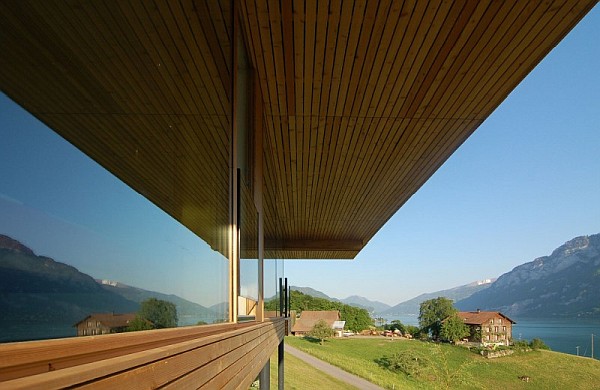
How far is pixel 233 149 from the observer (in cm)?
312

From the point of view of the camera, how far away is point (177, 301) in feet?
5.35

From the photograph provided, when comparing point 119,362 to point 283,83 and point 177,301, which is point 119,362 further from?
point 283,83

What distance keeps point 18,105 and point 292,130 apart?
5.61 metres

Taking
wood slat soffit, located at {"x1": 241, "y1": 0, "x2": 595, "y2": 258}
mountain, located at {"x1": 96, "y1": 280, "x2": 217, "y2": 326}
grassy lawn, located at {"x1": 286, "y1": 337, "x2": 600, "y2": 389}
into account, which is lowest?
grassy lawn, located at {"x1": 286, "y1": 337, "x2": 600, "y2": 389}

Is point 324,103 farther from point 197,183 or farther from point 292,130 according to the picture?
point 197,183

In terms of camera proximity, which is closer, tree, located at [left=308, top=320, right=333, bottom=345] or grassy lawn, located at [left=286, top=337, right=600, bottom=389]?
grassy lawn, located at [left=286, top=337, right=600, bottom=389]

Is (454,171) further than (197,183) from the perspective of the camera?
Yes

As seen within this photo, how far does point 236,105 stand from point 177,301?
1901 millimetres

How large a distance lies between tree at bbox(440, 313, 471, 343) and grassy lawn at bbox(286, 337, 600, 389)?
22.3 ft

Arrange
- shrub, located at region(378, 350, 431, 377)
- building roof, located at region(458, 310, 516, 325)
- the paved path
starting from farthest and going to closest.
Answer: building roof, located at region(458, 310, 516, 325) → shrub, located at region(378, 350, 431, 377) → the paved path

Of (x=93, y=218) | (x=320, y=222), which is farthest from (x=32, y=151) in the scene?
(x=320, y=222)

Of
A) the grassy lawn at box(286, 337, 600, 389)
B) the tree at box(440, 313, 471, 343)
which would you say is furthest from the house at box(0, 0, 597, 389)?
the tree at box(440, 313, 471, 343)

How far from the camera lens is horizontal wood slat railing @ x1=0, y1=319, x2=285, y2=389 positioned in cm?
61

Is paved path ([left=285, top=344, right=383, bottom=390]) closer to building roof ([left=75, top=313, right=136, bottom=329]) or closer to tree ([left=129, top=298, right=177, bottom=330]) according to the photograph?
tree ([left=129, top=298, right=177, bottom=330])
